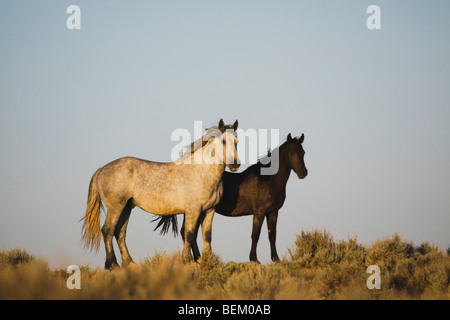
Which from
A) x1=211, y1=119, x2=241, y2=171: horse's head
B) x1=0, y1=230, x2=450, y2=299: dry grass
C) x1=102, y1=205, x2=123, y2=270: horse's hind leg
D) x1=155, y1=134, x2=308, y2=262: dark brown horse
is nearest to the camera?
x1=0, y1=230, x2=450, y2=299: dry grass

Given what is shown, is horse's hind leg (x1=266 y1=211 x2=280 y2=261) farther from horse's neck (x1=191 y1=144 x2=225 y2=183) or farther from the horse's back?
the horse's back

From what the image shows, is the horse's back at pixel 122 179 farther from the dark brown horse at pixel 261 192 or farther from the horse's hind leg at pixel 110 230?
the dark brown horse at pixel 261 192

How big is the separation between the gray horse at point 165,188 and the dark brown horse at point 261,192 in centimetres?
156

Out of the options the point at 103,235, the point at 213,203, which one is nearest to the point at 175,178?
the point at 213,203

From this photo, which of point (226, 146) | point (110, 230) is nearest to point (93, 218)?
point (110, 230)

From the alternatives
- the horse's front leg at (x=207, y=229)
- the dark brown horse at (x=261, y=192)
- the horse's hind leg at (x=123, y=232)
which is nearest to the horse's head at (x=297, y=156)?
the dark brown horse at (x=261, y=192)

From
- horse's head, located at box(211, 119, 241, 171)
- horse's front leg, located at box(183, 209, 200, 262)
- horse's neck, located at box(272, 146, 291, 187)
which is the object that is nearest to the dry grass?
horse's front leg, located at box(183, 209, 200, 262)

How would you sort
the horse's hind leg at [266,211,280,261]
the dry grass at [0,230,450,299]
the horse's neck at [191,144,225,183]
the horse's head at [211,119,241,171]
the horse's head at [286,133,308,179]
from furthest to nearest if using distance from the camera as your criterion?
the horse's head at [286,133,308,179] < the horse's hind leg at [266,211,280,261] < the horse's neck at [191,144,225,183] < the horse's head at [211,119,241,171] < the dry grass at [0,230,450,299]

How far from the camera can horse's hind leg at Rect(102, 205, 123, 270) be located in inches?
483

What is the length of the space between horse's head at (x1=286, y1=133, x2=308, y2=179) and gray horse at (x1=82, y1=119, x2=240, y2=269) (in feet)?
8.31

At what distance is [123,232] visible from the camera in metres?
12.9
